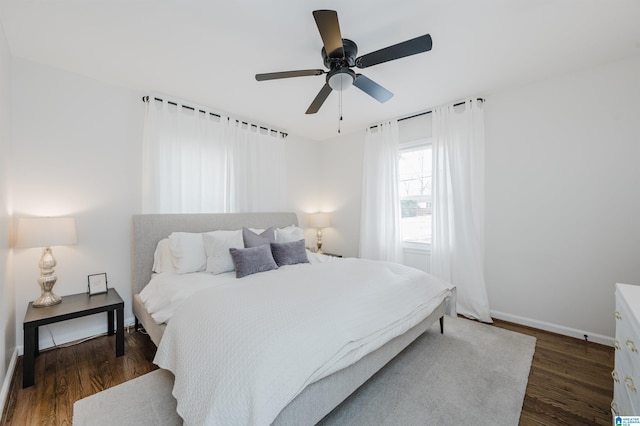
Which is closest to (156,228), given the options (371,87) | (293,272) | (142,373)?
(142,373)

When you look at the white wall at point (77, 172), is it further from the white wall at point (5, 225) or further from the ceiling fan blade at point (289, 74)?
the ceiling fan blade at point (289, 74)

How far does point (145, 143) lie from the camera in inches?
114

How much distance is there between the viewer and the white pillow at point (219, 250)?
2.58 m

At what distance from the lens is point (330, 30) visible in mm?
1574

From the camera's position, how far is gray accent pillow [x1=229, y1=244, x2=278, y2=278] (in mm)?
2471

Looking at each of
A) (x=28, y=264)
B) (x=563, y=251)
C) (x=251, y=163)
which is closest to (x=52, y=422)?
(x=28, y=264)

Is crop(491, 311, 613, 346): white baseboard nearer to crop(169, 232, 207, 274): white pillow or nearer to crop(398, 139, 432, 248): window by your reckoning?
crop(398, 139, 432, 248): window

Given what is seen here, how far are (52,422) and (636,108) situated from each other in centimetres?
504

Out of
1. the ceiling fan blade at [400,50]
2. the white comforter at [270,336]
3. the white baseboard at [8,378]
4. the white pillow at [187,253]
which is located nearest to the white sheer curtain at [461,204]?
the white comforter at [270,336]

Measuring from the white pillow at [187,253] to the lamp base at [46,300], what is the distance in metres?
0.96

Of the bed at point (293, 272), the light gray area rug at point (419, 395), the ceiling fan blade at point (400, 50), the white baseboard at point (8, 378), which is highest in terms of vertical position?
the ceiling fan blade at point (400, 50)

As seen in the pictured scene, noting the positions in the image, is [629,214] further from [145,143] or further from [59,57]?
[59,57]

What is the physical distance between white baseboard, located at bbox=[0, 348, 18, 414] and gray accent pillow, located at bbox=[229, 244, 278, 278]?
5.28ft

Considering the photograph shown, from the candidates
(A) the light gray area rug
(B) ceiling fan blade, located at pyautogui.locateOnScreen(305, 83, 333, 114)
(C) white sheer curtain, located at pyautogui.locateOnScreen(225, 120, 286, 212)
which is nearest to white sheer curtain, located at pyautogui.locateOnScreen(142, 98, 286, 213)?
(C) white sheer curtain, located at pyautogui.locateOnScreen(225, 120, 286, 212)
